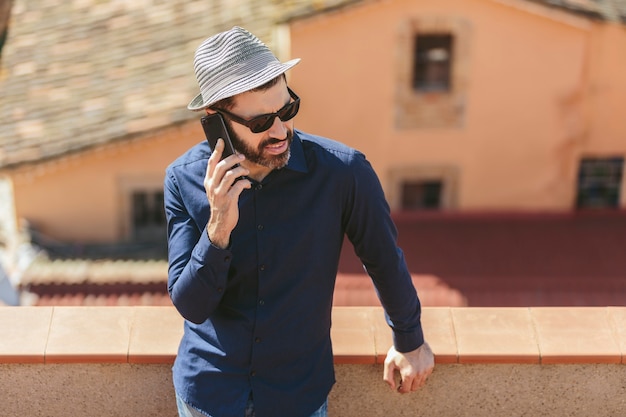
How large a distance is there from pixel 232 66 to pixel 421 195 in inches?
538

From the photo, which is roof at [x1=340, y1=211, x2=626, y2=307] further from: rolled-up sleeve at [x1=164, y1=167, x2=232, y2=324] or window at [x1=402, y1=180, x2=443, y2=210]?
rolled-up sleeve at [x1=164, y1=167, x2=232, y2=324]

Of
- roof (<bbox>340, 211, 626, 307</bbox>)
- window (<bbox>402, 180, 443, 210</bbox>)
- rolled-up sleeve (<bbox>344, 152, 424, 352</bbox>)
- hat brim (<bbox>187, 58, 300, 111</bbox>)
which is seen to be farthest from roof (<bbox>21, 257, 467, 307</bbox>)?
hat brim (<bbox>187, 58, 300, 111</bbox>)

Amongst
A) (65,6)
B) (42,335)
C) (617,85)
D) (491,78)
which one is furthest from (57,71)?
(42,335)

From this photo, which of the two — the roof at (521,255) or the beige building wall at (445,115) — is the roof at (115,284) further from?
the beige building wall at (445,115)

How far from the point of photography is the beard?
100 inches

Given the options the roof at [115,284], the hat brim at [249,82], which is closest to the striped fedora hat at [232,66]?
the hat brim at [249,82]

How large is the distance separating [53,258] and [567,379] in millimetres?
12675

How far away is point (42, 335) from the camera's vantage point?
304 centimetres

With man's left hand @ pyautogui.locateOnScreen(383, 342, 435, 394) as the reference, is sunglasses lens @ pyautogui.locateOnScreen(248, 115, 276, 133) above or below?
above

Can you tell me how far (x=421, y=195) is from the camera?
15969 millimetres

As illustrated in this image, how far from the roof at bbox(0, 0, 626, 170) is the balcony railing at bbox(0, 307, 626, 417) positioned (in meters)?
10.7

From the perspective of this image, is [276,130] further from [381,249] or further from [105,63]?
[105,63]

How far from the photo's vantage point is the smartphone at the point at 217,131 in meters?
2.54

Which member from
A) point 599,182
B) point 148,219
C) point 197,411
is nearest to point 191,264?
point 197,411
